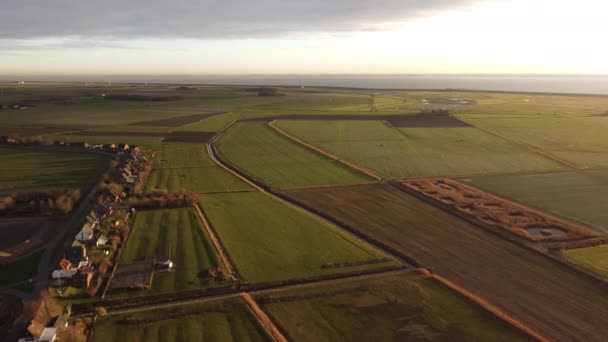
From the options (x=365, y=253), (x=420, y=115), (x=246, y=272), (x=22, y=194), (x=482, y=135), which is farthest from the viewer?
(x=420, y=115)

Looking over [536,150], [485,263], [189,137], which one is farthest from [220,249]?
[536,150]

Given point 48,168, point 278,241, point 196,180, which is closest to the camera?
point 278,241

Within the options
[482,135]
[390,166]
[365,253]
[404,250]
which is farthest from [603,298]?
[482,135]

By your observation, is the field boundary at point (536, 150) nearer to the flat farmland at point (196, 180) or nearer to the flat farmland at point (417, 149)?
the flat farmland at point (417, 149)

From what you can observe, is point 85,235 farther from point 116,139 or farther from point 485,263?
point 116,139

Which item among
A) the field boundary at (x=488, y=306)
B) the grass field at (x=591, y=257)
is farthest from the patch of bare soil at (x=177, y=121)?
the grass field at (x=591, y=257)

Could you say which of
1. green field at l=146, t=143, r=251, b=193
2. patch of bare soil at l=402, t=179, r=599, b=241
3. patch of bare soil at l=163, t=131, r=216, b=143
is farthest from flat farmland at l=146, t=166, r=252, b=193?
patch of bare soil at l=163, t=131, r=216, b=143

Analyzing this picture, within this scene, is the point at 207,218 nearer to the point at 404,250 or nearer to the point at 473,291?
the point at 404,250

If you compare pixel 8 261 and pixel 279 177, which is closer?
pixel 8 261
